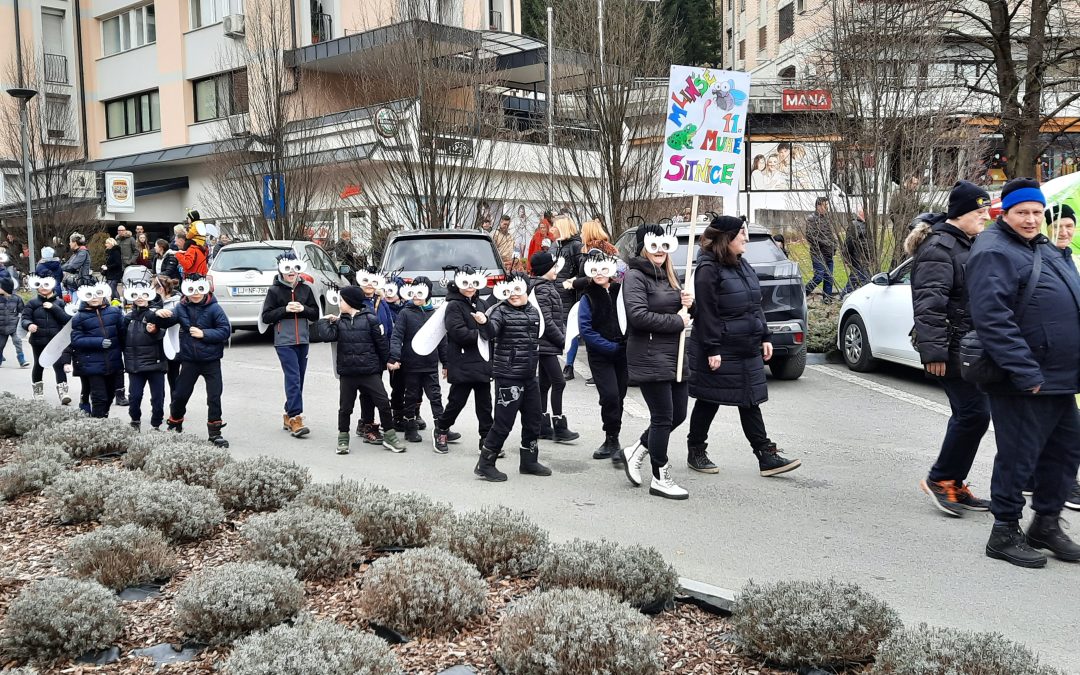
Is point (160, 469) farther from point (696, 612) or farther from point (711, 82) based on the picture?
point (711, 82)

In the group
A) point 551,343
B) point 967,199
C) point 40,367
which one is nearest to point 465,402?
point 551,343

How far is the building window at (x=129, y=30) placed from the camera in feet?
125

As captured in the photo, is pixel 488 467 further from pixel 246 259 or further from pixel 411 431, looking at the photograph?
pixel 246 259

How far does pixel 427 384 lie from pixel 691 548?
158 inches

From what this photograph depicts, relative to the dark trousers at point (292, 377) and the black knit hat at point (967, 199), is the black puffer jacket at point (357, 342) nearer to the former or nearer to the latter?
the dark trousers at point (292, 377)

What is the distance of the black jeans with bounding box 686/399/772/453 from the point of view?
725 centimetres

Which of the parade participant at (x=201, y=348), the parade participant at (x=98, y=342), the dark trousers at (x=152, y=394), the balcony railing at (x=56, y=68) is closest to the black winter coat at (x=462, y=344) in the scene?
the parade participant at (x=201, y=348)

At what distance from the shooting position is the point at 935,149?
15.2 metres

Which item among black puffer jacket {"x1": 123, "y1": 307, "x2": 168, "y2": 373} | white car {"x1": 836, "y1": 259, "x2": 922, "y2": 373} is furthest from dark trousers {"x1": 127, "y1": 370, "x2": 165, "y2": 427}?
white car {"x1": 836, "y1": 259, "x2": 922, "y2": 373}

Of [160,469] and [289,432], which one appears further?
[289,432]

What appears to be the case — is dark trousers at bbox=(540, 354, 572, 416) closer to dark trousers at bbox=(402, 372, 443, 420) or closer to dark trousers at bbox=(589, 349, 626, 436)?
dark trousers at bbox=(589, 349, 626, 436)

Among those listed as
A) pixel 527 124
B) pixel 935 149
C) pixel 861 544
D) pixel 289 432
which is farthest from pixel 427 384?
pixel 527 124

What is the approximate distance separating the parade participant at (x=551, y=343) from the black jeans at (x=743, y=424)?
4.55ft

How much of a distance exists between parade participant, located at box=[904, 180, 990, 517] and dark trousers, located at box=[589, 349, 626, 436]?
2.48 m
